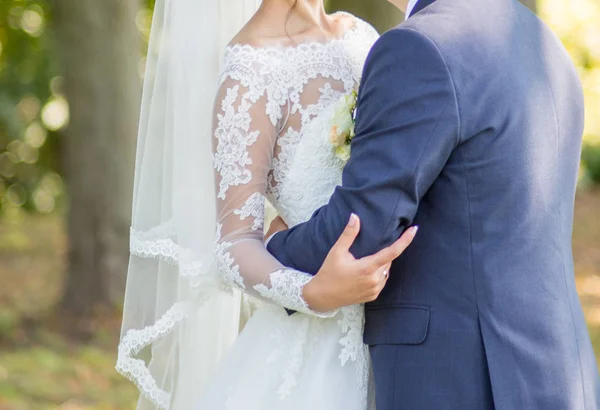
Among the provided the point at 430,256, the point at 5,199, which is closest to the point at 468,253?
the point at 430,256

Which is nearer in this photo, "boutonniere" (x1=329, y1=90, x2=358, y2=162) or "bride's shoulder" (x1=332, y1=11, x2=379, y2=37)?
"boutonniere" (x1=329, y1=90, x2=358, y2=162)

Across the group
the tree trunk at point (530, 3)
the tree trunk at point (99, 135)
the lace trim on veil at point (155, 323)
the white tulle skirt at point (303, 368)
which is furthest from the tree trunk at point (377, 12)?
the white tulle skirt at point (303, 368)

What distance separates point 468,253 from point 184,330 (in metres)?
1.14

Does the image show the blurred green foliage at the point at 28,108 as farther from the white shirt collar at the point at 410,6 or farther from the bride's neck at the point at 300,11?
the white shirt collar at the point at 410,6

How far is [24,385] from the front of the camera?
6.01 m

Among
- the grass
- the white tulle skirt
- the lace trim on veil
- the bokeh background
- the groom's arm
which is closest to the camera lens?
the groom's arm

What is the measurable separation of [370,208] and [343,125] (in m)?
0.38

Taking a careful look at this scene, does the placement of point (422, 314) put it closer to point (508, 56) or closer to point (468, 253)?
point (468, 253)

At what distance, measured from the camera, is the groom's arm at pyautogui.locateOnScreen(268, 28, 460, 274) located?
1.94 meters

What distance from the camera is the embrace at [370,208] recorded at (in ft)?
6.56

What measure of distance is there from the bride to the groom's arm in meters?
0.29

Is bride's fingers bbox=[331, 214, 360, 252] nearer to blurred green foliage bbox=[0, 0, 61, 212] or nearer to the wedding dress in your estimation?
the wedding dress

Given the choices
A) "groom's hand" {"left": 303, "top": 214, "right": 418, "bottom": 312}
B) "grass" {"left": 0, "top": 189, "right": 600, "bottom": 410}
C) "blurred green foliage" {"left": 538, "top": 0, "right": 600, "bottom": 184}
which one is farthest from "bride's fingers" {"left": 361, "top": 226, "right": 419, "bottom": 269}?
"blurred green foliage" {"left": 538, "top": 0, "right": 600, "bottom": 184}

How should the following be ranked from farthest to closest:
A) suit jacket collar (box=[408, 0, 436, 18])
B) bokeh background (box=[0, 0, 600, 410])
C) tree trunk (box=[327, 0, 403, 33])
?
bokeh background (box=[0, 0, 600, 410]) → tree trunk (box=[327, 0, 403, 33]) → suit jacket collar (box=[408, 0, 436, 18])
